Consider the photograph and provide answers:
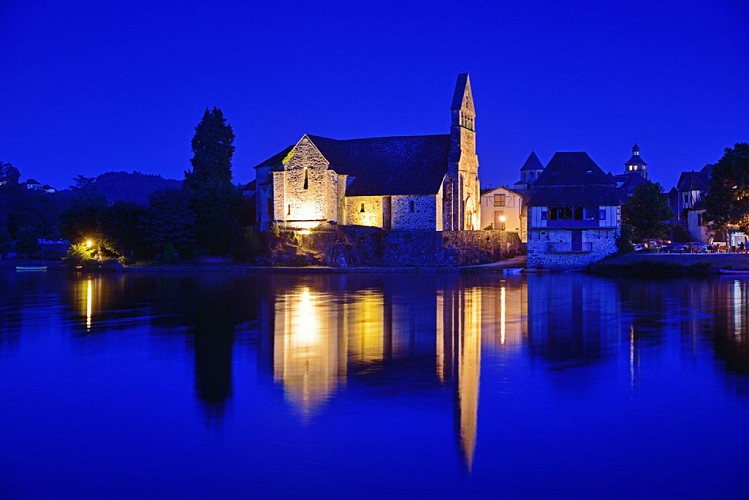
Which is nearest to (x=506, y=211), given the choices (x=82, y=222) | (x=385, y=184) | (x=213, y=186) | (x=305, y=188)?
(x=385, y=184)

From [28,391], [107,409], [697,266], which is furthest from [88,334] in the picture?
[697,266]

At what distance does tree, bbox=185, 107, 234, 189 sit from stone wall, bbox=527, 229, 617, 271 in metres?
32.2

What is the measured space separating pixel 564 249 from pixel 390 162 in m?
16.1

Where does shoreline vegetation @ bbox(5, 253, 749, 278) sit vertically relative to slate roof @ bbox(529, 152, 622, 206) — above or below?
below

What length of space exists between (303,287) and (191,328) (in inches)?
673

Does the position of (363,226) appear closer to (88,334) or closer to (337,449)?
(88,334)

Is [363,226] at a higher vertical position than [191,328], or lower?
higher

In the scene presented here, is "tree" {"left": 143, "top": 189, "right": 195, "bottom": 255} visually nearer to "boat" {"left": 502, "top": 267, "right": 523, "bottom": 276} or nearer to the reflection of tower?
"boat" {"left": 502, "top": 267, "right": 523, "bottom": 276}

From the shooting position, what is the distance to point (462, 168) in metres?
57.7

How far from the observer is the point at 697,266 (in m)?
43.7

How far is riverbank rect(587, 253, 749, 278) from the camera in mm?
43875

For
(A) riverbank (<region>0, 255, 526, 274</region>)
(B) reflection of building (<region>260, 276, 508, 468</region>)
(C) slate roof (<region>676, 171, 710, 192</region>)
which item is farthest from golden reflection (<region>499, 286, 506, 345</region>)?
(C) slate roof (<region>676, 171, 710, 192</region>)

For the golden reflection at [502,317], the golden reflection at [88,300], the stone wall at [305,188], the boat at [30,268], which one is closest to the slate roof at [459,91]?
the stone wall at [305,188]

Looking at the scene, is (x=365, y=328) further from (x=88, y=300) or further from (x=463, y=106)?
(x=463, y=106)
